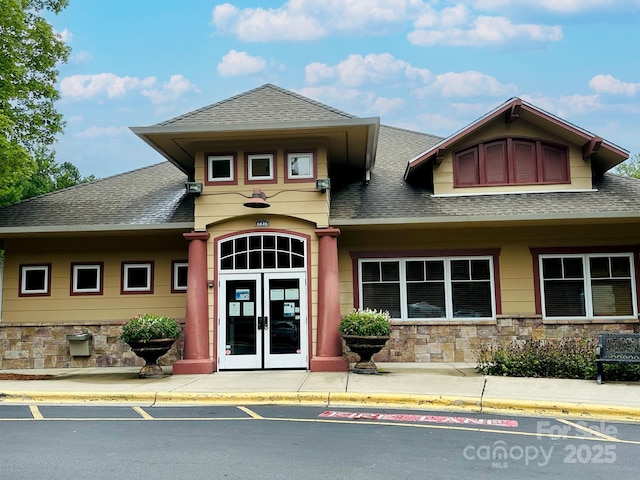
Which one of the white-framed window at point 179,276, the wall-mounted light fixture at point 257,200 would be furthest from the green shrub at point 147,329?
the wall-mounted light fixture at point 257,200

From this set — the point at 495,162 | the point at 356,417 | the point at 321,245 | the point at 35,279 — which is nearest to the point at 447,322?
the point at 321,245

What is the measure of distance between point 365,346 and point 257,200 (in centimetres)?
397

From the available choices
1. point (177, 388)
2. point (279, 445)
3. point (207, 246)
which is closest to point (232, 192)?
point (207, 246)

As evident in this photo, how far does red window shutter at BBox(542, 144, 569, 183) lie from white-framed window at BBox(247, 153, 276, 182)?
7.20 metres

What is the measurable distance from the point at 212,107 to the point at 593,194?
9937 millimetres

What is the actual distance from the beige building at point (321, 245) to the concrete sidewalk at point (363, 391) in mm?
1412

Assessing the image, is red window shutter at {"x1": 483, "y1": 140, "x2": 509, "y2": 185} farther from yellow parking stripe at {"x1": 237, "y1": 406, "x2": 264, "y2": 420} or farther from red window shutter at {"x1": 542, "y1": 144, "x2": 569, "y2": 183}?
yellow parking stripe at {"x1": 237, "y1": 406, "x2": 264, "y2": 420}

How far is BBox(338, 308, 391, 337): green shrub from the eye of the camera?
1270 centimetres

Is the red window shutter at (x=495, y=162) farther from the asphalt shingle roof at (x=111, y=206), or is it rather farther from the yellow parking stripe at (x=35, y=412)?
the yellow parking stripe at (x=35, y=412)

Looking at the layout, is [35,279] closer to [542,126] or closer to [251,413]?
[251,413]

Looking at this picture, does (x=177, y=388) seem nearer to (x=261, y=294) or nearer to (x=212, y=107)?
(x=261, y=294)

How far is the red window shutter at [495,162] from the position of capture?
15.7 meters

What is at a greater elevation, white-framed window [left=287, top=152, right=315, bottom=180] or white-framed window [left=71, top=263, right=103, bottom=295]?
white-framed window [left=287, top=152, right=315, bottom=180]

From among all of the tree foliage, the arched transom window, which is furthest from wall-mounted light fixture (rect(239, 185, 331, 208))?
the tree foliage
